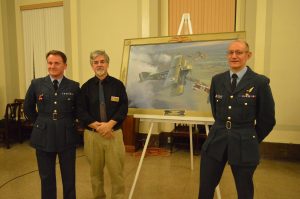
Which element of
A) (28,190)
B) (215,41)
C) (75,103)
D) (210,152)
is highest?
(215,41)

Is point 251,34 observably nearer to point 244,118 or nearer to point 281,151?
point 281,151

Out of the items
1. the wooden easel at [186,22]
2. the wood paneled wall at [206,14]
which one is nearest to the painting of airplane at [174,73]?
the wooden easel at [186,22]

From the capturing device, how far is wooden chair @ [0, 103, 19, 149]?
4.82 meters

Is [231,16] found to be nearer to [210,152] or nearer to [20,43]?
[210,152]

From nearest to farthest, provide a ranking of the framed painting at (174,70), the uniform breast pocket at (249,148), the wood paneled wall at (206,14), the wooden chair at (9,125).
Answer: the uniform breast pocket at (249,148) < the framed painting at (174,70) < the wood paneled wall at (206,14) < the wooden chair at (9,125)

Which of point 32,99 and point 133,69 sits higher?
point 133,69

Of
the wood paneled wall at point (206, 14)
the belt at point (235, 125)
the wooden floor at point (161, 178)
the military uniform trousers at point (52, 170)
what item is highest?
the wood paneled wall at point (206, 14)

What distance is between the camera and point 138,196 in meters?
2.89

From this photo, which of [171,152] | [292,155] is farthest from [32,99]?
[292,155]

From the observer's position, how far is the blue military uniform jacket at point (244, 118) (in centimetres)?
176

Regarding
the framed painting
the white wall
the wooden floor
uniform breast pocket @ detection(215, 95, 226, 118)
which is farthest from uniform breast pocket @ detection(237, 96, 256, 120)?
the white wall

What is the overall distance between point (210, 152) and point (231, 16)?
3055mm

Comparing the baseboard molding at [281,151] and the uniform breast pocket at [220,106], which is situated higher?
the uniform breast pocket at [220,106]

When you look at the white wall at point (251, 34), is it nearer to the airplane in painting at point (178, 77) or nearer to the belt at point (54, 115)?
the airplane in painting at point (178, 77)
